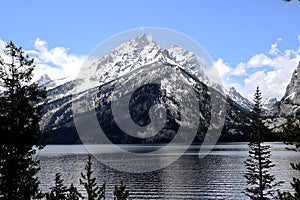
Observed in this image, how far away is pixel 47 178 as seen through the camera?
137 m

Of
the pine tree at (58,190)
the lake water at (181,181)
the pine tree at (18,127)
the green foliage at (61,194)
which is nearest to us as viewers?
the pine tree at (18,127)

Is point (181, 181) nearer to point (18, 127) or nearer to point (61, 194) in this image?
point (61, 194)

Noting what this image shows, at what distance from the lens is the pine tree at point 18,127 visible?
97.0ft

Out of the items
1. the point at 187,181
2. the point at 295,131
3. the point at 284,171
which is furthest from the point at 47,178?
the point at 295,131

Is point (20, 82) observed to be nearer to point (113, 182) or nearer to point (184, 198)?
point (184, 198)

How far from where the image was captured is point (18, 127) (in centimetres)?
3033

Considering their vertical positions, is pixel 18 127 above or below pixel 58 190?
above

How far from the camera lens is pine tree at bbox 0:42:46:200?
97.0 ft

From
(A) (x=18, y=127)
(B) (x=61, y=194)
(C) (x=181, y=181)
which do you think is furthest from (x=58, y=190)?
(C) (x=181, y=181)

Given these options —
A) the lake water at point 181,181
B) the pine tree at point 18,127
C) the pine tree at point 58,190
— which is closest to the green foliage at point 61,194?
the pine tree at point 58,190

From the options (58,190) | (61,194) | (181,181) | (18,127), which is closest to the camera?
(18,127)

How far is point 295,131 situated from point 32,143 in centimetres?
2290

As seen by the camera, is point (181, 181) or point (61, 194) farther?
point (181, 181)

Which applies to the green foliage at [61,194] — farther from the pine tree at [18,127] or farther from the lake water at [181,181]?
the lake water at [181,181]
